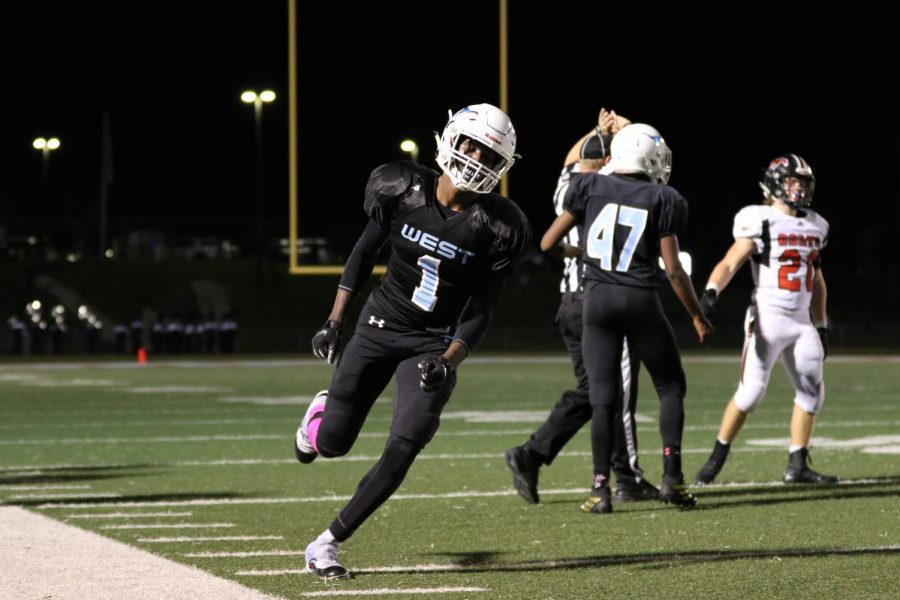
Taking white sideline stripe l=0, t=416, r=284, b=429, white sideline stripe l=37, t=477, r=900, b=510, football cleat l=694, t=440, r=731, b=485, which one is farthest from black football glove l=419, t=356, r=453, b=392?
white sideline stripe l=0, t=416, r=284, b=429

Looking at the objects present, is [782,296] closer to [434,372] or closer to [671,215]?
[671,215]

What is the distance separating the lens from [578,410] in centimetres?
729

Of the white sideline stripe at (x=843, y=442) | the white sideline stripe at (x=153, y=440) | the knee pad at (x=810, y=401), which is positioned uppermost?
the knee pad at (x=810, y=401)

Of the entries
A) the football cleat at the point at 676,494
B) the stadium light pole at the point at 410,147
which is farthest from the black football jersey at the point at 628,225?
the stadium light pole at the point at 410,147

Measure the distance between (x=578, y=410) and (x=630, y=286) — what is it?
0.78 m

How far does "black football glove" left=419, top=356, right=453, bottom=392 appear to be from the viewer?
17.0 feet

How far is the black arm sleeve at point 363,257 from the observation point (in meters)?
5.54

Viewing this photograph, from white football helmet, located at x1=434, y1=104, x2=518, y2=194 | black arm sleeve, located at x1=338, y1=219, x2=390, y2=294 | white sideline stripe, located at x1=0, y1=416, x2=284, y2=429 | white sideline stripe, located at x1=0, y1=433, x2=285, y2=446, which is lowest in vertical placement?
white sideline stripe, located at x1=0, y1=416, x2=284, y2=429

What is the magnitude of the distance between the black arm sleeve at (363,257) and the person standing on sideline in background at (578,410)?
1.67 meters

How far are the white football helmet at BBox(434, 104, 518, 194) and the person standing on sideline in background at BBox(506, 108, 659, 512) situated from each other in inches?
67.5

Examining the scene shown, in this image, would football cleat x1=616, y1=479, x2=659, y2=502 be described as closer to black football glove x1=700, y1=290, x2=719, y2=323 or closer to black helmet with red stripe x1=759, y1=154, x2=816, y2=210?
black football glove x1=700, y1=290, x2=719, y2=323

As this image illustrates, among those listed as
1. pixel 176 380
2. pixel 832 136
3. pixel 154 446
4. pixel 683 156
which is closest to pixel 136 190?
pixel 683 156

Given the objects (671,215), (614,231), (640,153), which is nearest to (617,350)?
(614,231)

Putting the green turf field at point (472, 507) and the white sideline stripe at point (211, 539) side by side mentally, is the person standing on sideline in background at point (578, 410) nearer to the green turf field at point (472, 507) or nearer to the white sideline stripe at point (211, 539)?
the green turf field at point (472, 507)
